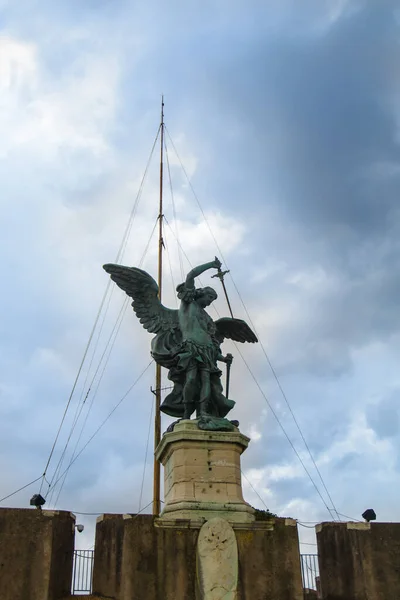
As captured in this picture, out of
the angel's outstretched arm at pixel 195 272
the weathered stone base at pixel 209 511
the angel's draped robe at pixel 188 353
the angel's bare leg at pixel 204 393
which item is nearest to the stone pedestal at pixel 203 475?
the weathered stone base at pixel 209 511

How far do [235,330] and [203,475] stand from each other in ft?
11.9

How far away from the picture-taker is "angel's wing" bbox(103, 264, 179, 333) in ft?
41.8

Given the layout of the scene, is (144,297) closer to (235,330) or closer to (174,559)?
(235,330)

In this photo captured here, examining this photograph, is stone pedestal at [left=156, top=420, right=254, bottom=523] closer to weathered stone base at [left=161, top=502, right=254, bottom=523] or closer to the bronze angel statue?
weathered stone base at [left=161, top=502, right=254, bottom=523]

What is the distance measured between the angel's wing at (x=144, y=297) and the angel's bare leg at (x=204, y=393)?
3.89 ft

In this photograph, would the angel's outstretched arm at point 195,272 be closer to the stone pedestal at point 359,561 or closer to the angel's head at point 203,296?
the angel's head at point 203,296

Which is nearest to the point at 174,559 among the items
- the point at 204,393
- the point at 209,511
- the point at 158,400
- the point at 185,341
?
the point at 209,511

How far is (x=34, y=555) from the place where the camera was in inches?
389

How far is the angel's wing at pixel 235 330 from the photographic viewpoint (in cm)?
1363

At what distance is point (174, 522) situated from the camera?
33.2ft

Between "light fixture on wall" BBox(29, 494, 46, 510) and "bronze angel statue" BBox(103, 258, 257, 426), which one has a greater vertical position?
"bronze angel statue" BBox(103, 258, 257, 426)

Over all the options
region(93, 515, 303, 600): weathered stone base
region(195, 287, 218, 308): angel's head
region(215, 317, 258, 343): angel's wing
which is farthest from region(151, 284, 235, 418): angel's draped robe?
region(93, 515, 303, 600): weathered stone base

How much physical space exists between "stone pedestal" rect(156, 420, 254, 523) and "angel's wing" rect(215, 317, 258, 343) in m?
2.73

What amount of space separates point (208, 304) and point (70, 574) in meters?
5.32
